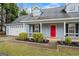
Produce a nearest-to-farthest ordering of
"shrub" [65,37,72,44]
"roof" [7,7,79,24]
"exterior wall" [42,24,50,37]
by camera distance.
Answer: "shrub" [65,37,72,44], "exterior wall" [42,24,50,37], "roof" [7,7,79,24]

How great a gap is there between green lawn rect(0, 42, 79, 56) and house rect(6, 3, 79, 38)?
2.08 ft

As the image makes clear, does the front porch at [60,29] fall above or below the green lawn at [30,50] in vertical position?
above

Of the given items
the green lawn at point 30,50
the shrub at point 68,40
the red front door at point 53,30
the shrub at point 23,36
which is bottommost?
the green lawn at point 30,50

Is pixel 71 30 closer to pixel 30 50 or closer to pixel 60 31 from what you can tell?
pixel 60 31

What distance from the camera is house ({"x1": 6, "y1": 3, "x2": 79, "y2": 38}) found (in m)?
13.1

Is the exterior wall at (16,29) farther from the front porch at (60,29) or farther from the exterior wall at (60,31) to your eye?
the exterior wall at (60,31)

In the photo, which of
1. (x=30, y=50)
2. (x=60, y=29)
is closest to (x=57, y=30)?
(x=60, y=29)

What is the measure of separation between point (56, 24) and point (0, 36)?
2698mm

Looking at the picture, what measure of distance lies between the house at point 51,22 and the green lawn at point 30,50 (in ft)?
2.08

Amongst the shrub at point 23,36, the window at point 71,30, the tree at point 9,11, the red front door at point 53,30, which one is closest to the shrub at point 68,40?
the window at point 71,30

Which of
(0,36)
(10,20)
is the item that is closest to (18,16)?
(10,20)

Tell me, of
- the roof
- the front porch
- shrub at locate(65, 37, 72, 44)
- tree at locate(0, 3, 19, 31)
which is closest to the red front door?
the front porch

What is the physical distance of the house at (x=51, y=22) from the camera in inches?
515

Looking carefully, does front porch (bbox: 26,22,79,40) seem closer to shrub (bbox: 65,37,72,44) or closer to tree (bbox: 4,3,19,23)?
shrub (bbox: 65,37,72,44)
